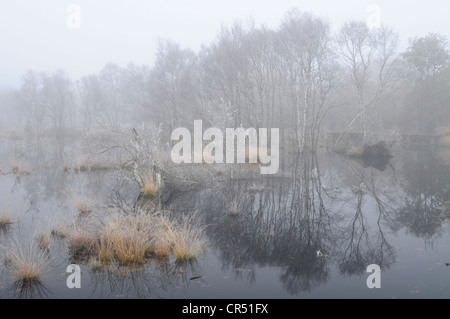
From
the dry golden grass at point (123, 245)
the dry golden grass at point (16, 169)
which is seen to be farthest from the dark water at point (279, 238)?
the dry golden grass at point (16, 169)

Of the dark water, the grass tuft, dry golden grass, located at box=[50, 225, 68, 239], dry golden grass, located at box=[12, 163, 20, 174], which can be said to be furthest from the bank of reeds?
dry golden grass, located at box=[12, 163, 20, 174]

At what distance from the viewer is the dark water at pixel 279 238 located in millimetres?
5234

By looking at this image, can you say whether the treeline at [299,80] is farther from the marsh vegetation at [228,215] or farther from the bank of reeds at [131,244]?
the bank of reeds at [131,244]

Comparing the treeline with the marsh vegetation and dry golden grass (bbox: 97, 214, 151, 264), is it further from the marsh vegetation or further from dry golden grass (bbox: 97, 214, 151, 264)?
dry golden grass (bbox: 97, 214, 151, 264)

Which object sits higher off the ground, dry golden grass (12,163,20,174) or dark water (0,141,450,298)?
dry golden grass (12,163,20,174)

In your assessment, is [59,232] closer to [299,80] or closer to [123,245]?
[123,245]

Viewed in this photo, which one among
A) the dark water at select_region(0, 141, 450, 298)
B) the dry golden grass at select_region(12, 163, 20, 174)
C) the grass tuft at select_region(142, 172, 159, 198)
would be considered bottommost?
the dark water at select_region(0, 141, 450, 298)

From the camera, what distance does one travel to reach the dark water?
17.2ft

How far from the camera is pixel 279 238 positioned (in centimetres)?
747

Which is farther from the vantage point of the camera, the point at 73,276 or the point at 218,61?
the point at 218,61

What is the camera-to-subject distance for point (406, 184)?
45.1ft

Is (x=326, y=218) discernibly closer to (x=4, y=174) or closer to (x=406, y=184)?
(x=406, y=184)

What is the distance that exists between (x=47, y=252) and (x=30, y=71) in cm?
7044
